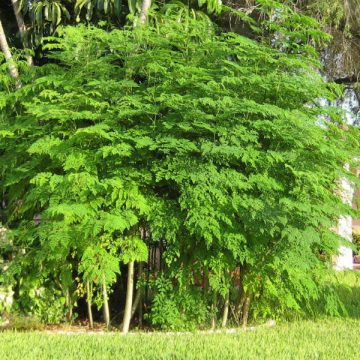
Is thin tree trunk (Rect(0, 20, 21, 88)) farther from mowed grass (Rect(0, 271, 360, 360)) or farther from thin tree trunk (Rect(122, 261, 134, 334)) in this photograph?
mowed grass (Rect(0, 271, 360, 360))

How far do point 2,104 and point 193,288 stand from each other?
329 cm

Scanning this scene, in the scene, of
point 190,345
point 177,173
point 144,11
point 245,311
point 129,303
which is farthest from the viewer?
point 144,11

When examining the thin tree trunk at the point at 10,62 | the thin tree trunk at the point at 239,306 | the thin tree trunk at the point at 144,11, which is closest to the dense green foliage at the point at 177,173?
the thin tree trunk at the point at 239,306

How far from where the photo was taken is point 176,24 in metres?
6.93

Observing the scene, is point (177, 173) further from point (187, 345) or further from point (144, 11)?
point (144, 11)

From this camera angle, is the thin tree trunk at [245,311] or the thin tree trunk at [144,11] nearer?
the thin tree trunk at [245,311]

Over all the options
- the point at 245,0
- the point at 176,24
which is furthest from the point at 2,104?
the point at 245,0

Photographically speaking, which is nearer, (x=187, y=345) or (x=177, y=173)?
(x=187, y=345)

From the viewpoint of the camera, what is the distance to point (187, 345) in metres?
5.54

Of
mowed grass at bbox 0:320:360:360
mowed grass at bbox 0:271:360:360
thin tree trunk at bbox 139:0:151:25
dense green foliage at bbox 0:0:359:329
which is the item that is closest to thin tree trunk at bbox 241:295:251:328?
dense green foliage at bbox 0:0:359:329

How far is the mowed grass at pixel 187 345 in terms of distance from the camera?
5090 millimetres

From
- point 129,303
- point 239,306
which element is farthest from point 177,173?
point 239,306

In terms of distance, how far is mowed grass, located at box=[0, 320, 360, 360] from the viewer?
5090 millimetres

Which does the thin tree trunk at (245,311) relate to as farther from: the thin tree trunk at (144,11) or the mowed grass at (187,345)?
the thin tree trunk at (144,11)
